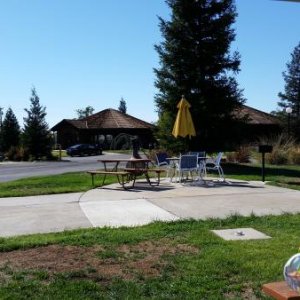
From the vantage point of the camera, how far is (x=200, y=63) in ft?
82.0

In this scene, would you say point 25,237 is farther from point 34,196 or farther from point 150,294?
point 34,196

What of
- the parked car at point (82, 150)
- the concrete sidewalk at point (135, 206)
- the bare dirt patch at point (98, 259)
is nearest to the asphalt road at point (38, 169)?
the concrete sidewalk at point (135, 206)

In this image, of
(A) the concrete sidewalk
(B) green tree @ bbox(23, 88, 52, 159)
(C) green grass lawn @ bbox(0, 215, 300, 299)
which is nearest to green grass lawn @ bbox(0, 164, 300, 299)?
(C) green grass lawn @ bbox(0, 215, 300, 299)

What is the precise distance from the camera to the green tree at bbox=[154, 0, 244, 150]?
975 inches

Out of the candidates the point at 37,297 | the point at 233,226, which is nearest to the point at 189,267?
the point at 37,297

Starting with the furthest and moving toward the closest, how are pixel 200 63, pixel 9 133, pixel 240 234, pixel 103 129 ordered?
pixel 103 129 → pixel 9 133 → pixel 200 63 → pixel 240 234

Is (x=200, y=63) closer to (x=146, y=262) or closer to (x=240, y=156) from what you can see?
(x=240, y=156)

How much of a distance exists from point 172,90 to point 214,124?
8.50ft

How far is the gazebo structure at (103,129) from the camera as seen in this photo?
68625mm

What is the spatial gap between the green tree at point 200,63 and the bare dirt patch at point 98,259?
18.1 metres

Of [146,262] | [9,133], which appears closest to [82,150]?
[9,133]

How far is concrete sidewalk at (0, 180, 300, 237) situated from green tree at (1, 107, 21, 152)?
4199 cm

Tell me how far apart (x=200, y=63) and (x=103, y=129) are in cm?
4462

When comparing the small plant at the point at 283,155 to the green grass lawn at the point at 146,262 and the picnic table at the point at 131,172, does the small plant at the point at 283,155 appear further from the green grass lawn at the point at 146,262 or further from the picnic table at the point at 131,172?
the green grass lawn at the point at 146,262
